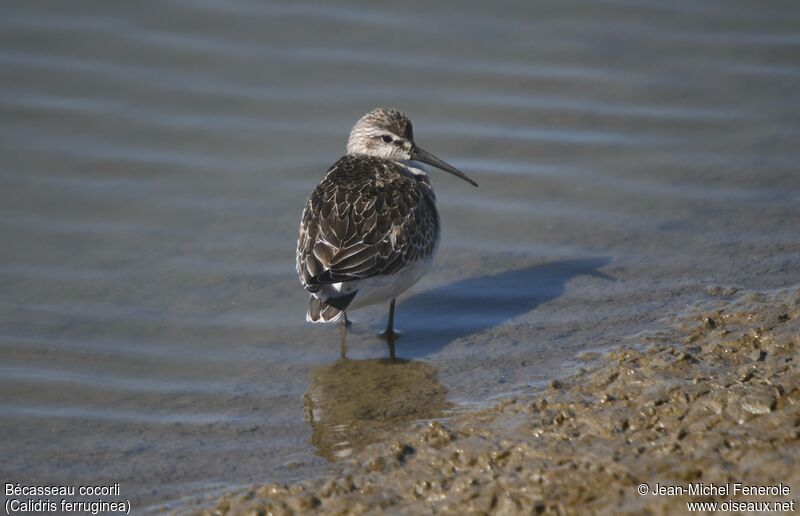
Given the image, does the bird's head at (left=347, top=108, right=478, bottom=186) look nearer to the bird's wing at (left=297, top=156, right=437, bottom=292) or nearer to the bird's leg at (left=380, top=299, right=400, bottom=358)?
the bird's wing at (left=297, top=156, right=437, bottom=292)

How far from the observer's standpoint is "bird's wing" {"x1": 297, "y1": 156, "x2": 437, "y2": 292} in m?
7.20

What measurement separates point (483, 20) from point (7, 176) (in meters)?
4.90

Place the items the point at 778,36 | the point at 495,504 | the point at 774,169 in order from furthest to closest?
the point at 778,36
the point at 774,169
the point at 495,504

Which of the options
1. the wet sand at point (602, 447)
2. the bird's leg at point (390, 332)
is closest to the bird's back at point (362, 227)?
the bird's leg at point (390, 332)

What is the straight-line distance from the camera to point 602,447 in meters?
5.32

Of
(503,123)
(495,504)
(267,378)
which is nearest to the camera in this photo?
(495,504)

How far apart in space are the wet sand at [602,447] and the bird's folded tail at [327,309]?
127 centimetres

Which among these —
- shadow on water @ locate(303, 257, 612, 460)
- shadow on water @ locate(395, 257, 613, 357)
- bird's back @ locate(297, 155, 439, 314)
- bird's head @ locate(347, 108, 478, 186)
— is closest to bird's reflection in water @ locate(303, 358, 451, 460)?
shadow on water @ locate(303, 257, 612, 460)

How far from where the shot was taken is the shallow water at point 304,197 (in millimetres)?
6820

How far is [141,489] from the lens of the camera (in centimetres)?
591

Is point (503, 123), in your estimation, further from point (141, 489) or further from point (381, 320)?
point (141, 489)

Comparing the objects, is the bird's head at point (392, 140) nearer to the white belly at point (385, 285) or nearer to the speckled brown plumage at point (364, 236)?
the speckled brown plumage at point (364, 236)

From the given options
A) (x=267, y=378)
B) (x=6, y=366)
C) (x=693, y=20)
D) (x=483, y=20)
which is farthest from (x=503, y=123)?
(x=6, y=366)

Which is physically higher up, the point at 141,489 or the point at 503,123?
the point at 503,123
